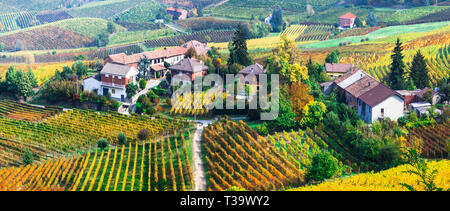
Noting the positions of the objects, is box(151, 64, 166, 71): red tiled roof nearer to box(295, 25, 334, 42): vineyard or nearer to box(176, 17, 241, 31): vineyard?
box(295, 25, 334, 42): vineyard

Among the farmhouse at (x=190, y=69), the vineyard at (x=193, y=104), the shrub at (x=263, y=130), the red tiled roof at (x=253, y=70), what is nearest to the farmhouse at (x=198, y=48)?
the farmhouse at (x=190, y=69)

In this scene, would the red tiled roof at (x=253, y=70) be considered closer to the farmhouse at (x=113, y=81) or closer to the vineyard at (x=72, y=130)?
the vineyard at (x=72, y=130)

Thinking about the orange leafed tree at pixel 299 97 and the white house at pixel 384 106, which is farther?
the orange leafed tree at pixel 299 97

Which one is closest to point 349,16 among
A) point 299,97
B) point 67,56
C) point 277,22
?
point 277,22
